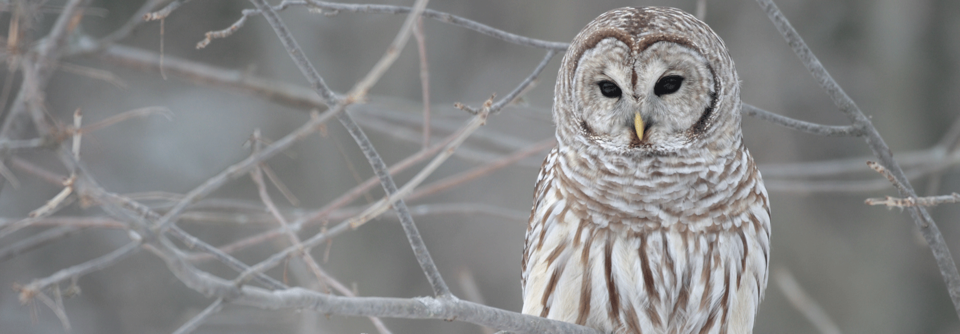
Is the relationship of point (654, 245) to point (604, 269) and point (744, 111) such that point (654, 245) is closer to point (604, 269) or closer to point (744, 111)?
point (604, 269)

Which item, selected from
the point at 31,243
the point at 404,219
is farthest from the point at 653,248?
the point at 31,243

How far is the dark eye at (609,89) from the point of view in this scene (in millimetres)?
2371

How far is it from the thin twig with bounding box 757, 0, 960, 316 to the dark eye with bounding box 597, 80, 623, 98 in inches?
19.5

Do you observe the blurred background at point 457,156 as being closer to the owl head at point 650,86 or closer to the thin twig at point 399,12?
the owl head at point 650,86

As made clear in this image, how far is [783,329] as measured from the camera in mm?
5309

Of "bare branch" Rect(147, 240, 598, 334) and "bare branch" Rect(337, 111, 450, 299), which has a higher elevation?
"bare branch" Rect(337, 111, 450, 299)

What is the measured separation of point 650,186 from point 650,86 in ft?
1.08

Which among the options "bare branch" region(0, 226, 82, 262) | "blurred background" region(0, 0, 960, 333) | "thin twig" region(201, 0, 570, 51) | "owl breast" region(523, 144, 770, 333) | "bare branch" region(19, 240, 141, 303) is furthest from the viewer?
"blurred background" region(0, 0, 960, 333)

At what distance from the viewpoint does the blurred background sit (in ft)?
17.1

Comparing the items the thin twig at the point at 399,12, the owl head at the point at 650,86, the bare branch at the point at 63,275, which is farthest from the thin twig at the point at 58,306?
the owl head at the point at 650,86

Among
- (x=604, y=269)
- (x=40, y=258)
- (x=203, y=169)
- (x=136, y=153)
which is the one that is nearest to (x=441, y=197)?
(x=203, y=169)

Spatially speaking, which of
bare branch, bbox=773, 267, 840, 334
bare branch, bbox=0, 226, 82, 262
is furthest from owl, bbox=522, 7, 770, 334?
bare branch, bbox=0, 226, 82, 262

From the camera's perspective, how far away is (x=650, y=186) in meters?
2.38

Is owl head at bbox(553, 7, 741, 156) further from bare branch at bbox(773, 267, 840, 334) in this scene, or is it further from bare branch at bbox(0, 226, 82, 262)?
bare branch at bbox(0, 226, 82, 262)
